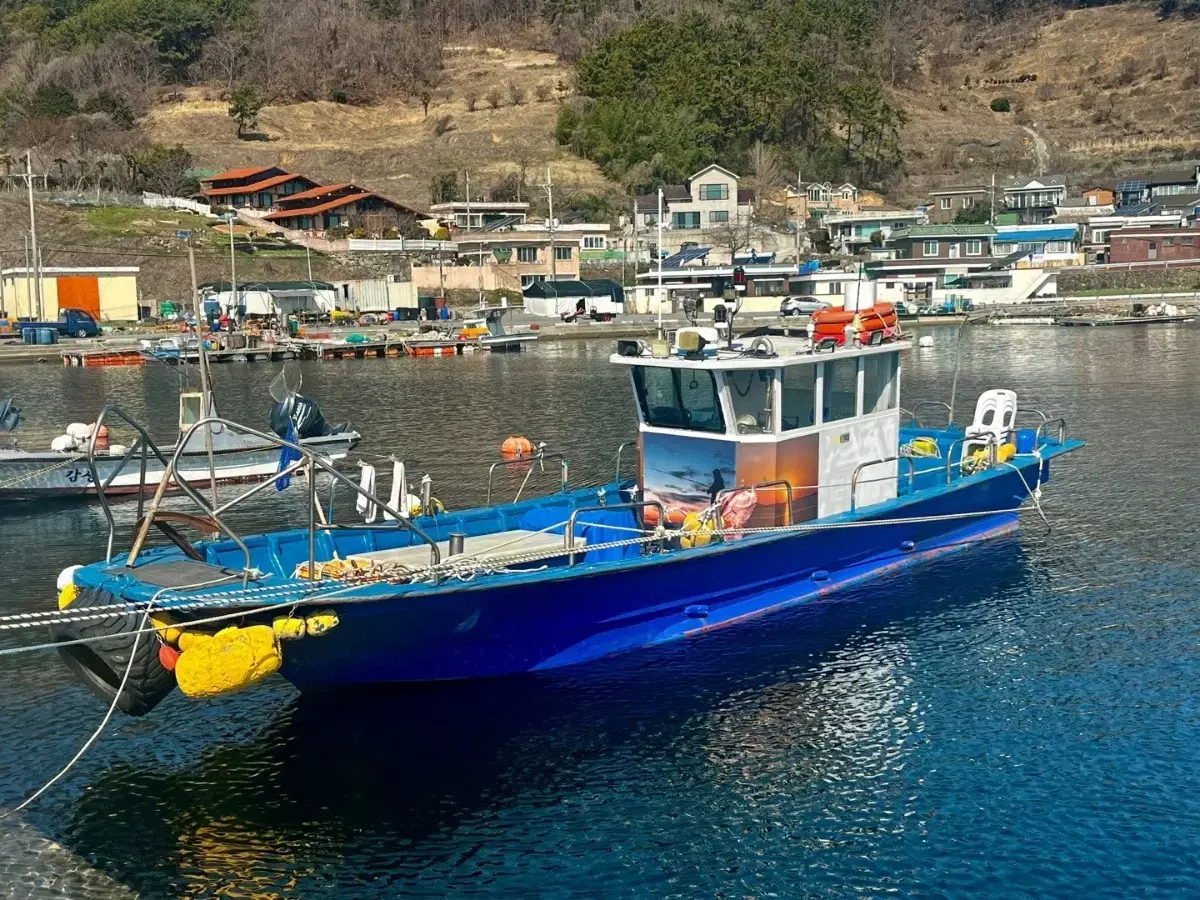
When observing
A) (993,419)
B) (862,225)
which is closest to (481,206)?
(862,225)

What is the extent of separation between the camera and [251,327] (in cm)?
8156

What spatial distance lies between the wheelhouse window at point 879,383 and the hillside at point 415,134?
10889 centimetres

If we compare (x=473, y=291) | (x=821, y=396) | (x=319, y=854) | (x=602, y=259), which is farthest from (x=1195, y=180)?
(x=319, y=854)

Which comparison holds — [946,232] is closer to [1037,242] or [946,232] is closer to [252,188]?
[1037,242]

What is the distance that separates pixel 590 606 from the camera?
17375 mm

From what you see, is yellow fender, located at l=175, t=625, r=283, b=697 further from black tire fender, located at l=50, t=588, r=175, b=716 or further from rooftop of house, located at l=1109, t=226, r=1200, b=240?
rooftop of house, located at l=1109, t=226, r=1200, b=240

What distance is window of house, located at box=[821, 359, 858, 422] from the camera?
19859 mm

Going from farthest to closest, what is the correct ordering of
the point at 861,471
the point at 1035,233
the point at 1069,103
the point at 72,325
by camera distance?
the point at 1069,103, the point at 1035,233, the point at 72,325, the point at 861,471

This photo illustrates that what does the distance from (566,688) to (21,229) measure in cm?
10175

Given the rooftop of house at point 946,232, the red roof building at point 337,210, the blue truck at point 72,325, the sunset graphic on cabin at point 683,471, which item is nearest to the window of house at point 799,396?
the sunset graphic on cabin at point 683,471

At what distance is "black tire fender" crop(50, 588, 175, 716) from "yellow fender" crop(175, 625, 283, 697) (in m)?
0.53

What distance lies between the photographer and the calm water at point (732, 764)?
1291 centimetres

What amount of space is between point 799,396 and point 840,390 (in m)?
1.10

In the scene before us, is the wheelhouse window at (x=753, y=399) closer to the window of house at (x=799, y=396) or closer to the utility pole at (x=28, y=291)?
the window of house at (x=799, y=396)
